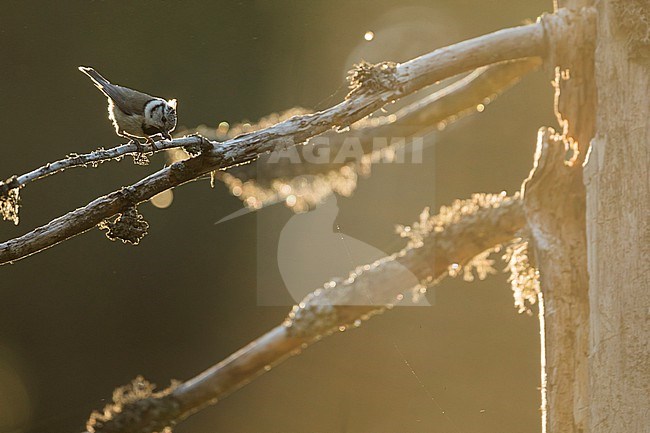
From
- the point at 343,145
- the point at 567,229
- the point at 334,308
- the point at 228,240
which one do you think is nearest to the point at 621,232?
the point at 567,229

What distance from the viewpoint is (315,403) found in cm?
588

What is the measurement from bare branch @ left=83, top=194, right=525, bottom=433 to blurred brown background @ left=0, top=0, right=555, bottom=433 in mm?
2052

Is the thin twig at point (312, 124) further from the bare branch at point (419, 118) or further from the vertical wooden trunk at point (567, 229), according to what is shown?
the bare branch at point (419, 118)

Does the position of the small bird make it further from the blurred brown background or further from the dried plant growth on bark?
the blurred brown background

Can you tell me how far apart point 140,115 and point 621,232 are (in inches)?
37.5

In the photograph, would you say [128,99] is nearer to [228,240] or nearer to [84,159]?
[84,159]

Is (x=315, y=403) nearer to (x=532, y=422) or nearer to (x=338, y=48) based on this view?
(x=532, y=422)

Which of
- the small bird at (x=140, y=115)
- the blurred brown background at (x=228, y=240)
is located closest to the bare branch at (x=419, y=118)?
the small bird at (x=140, y=115)

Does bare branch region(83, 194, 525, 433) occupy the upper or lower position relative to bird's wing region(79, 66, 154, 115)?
lower

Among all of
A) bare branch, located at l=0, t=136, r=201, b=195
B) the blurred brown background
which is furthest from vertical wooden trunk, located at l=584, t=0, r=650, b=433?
the blurred brown background

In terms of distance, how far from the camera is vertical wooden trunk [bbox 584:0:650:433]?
4.53 ft

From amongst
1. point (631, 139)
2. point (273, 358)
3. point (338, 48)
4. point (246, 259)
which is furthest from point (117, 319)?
point (631, 139)

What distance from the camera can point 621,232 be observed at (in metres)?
1.40

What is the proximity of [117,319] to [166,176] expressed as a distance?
3.84 metres
